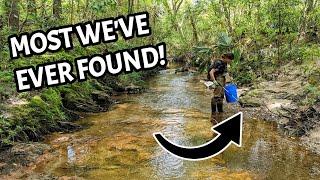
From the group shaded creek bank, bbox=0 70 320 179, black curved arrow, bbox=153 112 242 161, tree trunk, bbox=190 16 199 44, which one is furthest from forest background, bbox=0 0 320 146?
tree trunk, bbox=190 16 199 44

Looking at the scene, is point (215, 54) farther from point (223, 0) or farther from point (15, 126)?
point (15, 126)

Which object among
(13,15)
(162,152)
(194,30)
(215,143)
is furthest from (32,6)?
(194,30)

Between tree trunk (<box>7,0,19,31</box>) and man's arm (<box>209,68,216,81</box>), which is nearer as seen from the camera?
man's arm (<box>209,68,216,81</box>)

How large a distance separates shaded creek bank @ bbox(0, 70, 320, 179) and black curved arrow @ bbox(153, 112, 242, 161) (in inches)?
5.9

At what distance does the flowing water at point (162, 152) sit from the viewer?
6492 millimetres

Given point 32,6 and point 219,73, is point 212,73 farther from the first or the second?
point 32,6

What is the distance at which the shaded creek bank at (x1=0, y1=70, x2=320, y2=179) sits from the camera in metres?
6.47

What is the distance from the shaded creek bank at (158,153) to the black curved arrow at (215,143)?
0.49 ft

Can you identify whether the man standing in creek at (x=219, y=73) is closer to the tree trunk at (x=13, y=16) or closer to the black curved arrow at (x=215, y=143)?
the black curved arrow at (x=215, y=143)

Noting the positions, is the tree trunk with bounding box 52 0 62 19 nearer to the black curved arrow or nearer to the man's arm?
the man's arm

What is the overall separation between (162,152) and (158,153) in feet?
0.33

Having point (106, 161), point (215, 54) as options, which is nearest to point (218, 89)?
point (106, 161)

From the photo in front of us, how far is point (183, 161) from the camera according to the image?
23.2 ft

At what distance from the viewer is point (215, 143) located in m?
7.10
